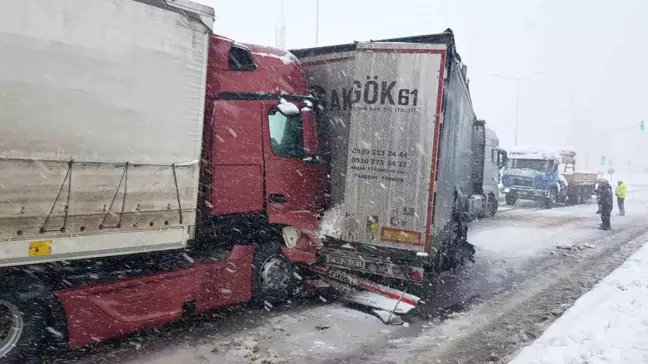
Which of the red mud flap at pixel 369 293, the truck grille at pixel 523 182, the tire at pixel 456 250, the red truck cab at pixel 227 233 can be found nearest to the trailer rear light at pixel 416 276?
the red mud flap at pixel 369 293

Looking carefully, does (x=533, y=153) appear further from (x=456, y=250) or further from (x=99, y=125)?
(x=99, y=125)

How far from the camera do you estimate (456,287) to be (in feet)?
26.7

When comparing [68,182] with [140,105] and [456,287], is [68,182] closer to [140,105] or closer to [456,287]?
[140,105]

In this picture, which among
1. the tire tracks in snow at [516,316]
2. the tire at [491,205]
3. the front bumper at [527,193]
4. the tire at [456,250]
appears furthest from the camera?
the front bumper at [527,193]

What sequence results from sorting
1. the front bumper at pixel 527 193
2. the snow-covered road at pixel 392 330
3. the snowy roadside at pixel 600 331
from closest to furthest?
the snowy roadside at pixel 600 331, the snow-covered road at pixel 392 330, the front bumper at pixel 527 193

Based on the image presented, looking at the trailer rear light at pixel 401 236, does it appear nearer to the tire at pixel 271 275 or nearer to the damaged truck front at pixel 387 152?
the damaged truck front at pixel 387 152

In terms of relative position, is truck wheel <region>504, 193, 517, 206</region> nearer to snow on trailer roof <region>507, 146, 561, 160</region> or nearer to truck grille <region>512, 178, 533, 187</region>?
truck grille <region>512, 178, 533, 187</region>

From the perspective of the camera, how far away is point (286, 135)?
22.1 feet

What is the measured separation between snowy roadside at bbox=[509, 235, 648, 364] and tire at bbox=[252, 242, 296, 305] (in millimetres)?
2971

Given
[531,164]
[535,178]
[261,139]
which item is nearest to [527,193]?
[535,178]

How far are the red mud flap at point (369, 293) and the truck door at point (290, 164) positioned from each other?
→ 0.72 m

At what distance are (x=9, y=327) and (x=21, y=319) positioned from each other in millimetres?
140

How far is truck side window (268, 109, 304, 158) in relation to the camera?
21.5 feet

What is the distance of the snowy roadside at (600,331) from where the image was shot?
16.1ft
